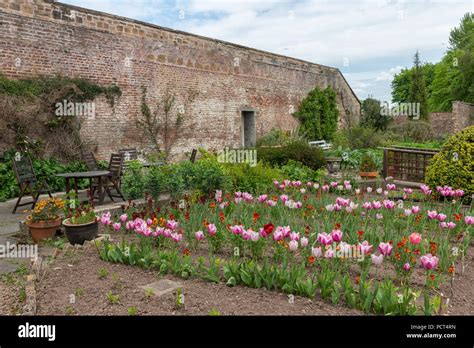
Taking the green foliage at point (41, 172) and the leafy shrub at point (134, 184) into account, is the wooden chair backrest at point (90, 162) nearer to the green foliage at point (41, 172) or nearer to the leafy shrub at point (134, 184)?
the green foliage at point (41, 172)

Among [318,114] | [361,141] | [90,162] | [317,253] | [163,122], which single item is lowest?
[317,253]

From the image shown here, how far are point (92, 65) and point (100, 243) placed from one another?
7.30 m

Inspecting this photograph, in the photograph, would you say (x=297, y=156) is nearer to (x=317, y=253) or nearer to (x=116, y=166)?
(x=116, y=166)

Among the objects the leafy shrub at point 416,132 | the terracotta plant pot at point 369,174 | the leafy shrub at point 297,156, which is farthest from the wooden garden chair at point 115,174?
the leafy shrub at point 416,132

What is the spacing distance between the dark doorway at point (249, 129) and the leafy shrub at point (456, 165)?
32.8ft

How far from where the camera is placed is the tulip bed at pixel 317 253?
10.8 feet

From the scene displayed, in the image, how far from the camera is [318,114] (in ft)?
66.9

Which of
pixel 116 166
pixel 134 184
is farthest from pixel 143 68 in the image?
pixel 134 184

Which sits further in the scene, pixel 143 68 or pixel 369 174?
pixel 143 68

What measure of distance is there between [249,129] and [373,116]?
32.2 feet

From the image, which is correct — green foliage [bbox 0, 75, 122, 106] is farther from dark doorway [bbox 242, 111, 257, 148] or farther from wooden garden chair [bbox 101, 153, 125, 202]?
dark doorway [bbox 242, 111, 257, 148]

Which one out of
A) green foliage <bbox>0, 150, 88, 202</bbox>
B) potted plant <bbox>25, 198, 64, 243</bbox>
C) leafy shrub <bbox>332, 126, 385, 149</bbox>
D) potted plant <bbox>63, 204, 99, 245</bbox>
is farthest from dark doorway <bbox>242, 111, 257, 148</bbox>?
potted plant <bbox>63, 204, 99, 245</bbox>
